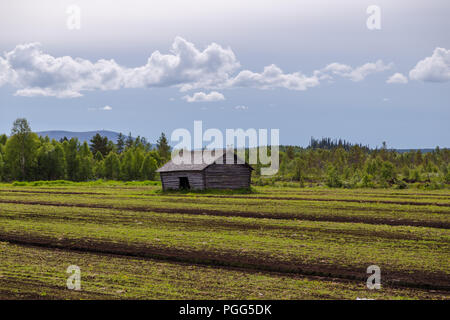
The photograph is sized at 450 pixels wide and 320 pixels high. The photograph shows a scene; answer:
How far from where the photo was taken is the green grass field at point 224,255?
11.4 metres

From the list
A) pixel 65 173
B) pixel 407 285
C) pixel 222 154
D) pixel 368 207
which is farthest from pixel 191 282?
pixel 65 173

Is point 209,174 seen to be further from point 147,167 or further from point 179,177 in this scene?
point 147,167

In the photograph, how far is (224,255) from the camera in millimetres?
15211

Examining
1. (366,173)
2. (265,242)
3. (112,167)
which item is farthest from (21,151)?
(265,242)

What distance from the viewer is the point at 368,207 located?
31.5 meters

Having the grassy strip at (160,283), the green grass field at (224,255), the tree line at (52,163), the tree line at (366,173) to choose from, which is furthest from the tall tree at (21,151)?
the grassy strip at (160,283)

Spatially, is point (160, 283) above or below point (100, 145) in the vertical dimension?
below

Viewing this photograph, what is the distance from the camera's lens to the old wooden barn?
157 ft

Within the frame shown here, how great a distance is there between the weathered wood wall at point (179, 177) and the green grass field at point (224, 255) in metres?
20.8

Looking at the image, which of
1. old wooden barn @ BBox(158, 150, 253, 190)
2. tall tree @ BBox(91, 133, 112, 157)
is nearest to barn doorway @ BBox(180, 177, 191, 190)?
old wooden barn @ BBox(158, 150, 253, 190)

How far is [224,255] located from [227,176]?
113 ft

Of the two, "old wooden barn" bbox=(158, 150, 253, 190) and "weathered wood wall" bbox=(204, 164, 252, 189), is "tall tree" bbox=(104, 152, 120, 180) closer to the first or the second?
"old wooden barn" bbox=(158, 150, 253, 190)


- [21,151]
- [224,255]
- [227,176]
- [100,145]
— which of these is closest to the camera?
[224,255]
